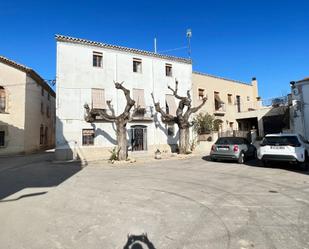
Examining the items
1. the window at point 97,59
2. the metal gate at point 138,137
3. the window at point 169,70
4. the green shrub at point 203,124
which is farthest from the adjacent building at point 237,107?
the window at point 97,59

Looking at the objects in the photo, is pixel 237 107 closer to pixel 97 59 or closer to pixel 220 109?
pixel 220 109

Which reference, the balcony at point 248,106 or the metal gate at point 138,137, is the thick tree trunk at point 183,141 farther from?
the balcony at point 248,106

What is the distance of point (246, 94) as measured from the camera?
32.1 m

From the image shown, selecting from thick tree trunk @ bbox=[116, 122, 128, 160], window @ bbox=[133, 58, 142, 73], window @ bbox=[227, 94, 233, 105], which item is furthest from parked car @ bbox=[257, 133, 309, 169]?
window @ bbox=[227, 94, 233, 105]

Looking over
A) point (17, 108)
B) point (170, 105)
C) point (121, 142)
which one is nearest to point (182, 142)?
point (170, 105)

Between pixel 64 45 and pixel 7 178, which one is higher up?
pixel 64 45

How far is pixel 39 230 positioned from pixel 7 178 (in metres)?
7.42

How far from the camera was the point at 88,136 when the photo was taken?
19.7 m

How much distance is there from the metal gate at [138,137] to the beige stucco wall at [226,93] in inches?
266

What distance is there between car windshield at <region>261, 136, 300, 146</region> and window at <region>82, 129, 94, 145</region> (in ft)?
41.1

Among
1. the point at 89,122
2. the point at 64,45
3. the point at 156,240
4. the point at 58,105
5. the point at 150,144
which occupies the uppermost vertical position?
the point at 64,45

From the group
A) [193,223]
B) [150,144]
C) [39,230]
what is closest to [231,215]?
[193,223]

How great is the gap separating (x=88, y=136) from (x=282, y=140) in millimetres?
13511

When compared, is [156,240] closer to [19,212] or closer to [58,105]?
[19,212]
